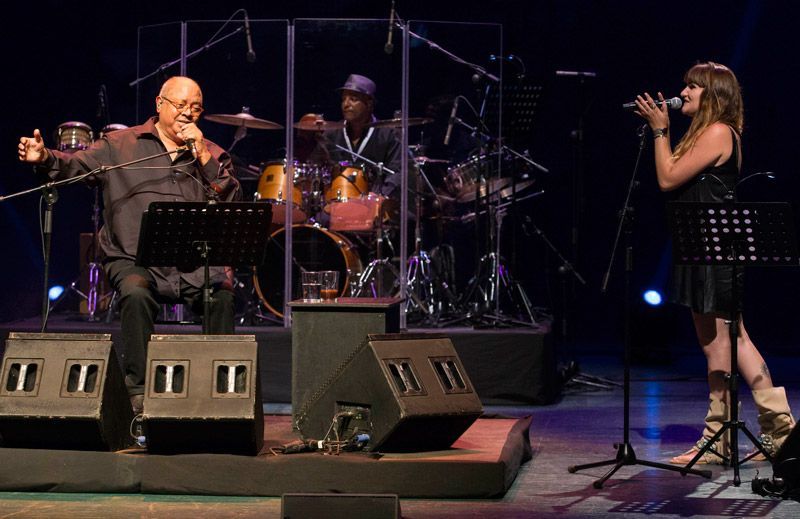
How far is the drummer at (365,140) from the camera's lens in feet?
25.9

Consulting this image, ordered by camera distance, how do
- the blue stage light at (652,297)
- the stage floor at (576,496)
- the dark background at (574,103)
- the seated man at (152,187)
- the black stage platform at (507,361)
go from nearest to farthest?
the stage floor at (576,496)
the seated man at (152,187)
the black stage platform at (507,361)
the dark background at (574,103)
the blue stage light at (652,297)

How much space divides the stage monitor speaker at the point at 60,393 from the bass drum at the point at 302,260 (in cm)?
286

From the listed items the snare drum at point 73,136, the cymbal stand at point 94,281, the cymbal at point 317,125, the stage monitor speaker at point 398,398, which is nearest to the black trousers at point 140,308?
the stage monitor speaker at point 398,398

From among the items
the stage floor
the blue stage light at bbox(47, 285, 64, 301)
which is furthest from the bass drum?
the blue stage light at bbox(47, 285, 64, 301)

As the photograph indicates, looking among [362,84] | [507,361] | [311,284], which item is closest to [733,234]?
[311,284]

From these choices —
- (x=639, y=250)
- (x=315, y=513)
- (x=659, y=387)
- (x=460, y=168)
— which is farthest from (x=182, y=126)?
(x=639, y=250)

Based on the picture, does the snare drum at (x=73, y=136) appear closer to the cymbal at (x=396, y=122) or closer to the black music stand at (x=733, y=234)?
the cymbal at (x=396, y=122)

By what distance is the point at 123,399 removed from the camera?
5.17m

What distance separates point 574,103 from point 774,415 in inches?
205

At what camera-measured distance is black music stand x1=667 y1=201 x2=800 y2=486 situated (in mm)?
4984

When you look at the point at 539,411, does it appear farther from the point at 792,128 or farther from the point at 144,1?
the point at 144,1

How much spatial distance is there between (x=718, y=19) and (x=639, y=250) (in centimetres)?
215

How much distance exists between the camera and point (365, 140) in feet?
26.3

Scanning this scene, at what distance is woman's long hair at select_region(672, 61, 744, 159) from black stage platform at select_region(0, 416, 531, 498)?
1.88 m
